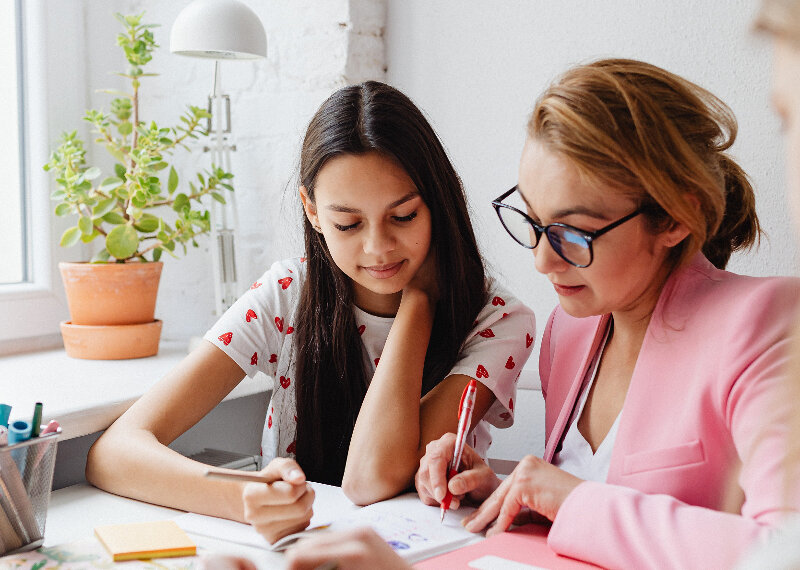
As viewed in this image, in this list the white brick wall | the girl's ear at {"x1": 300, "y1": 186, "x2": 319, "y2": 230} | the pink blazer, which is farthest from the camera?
the white brick wall

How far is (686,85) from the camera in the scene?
3.41ft

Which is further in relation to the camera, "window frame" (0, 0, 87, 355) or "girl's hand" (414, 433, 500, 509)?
"window frame" (0, 0, 87, 355)

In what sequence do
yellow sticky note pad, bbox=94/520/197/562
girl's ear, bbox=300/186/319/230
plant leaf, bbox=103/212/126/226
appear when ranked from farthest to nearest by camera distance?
1. plant leaf, bbox=103/212/126/226
2. girl's ear, bbox=300/186/319/230
3. yellow sticky note pad, bbox=94/520/197/562

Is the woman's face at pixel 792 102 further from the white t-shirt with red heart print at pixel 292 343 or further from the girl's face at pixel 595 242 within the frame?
the white t-shirt with red heart print at pixel 292 343

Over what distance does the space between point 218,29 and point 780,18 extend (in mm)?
1596

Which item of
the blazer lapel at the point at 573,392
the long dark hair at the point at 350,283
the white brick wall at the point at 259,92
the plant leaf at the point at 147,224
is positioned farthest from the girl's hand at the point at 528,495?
the plant leaf at the point at 147,224

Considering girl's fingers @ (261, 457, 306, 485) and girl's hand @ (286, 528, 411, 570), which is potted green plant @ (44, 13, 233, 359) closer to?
girl's fingers @ (261, 457, 306, 485)

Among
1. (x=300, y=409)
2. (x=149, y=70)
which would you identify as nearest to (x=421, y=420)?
(x=300, y=409)

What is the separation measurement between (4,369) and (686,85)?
1.49 meters

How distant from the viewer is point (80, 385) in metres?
1.59

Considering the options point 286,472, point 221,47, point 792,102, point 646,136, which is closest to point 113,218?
point 221,47

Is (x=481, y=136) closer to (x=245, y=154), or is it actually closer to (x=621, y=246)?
(x=245, y=154)

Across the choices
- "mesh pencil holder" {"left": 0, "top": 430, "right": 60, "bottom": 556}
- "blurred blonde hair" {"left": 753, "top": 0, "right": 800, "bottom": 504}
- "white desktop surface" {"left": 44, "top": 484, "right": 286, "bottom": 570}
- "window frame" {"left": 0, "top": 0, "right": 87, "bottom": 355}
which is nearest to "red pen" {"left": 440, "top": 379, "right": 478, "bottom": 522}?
"white desktop surface" {"left": 44, "top": 484, "right": 286, "bottom": 570}

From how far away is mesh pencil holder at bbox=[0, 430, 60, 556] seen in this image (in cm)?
100
